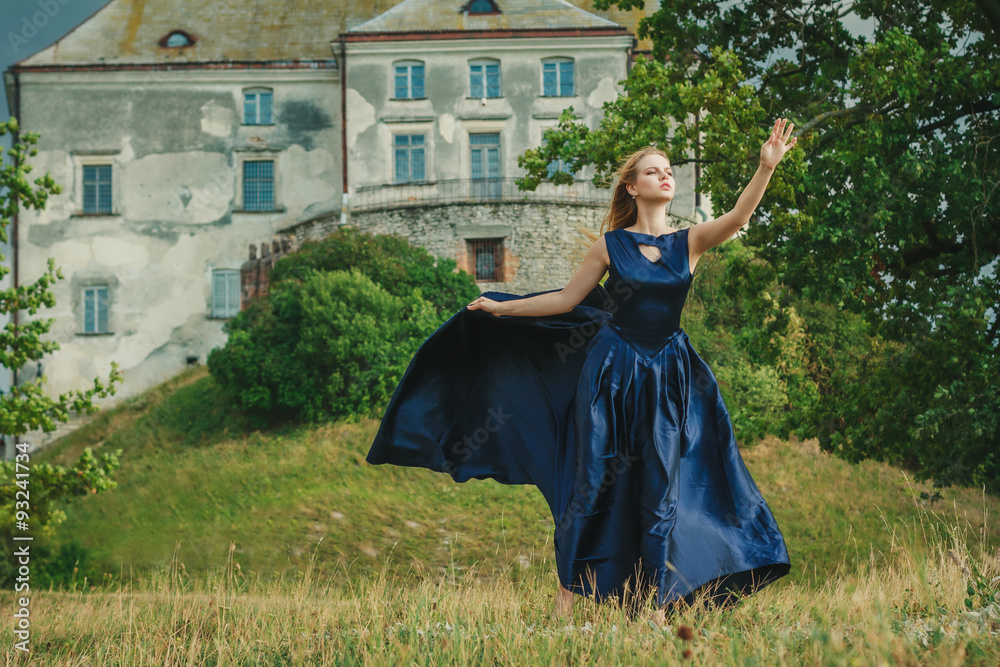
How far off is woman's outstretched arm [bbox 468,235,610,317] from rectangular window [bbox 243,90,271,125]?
26323 millimetres

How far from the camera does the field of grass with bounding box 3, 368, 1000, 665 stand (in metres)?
3.59

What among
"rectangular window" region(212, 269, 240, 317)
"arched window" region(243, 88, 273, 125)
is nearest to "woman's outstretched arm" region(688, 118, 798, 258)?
"rectangular window" region(212, 269, 240, 317)

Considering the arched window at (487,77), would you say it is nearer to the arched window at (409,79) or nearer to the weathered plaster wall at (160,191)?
the arched window at (409,79)

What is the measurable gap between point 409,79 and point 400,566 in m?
19.3

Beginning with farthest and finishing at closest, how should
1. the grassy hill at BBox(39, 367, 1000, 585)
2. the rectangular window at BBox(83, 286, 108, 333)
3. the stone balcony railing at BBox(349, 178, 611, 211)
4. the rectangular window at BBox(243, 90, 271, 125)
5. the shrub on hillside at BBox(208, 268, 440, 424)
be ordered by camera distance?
the rectangular window at BBox(243, 90, 271, 125) → the rectangular window at BBox(83, 286, 108, 333) → the stone balcony railing at BBox(349, 178, 611, 211) → the shrub on hillside at BBox(208, 268, 440, 424) → the grassy hill at BBox(39, 367, 1000, 585)

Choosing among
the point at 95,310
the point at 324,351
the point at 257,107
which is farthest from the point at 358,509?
the point at 257,107

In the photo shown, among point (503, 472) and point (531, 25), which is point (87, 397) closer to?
point (503, 472)

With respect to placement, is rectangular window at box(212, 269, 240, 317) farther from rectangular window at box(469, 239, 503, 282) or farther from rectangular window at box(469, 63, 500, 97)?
rectangular window at box(469, 63, 500, 97)

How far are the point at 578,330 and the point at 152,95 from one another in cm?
2783

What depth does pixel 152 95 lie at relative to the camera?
94.5ft

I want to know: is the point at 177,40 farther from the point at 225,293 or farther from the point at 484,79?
the point at 484,79

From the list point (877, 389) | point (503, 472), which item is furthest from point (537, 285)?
point (503, 472)

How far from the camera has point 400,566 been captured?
12.5m

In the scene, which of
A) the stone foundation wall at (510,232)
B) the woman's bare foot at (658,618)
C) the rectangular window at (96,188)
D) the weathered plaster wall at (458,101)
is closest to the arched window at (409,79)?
the weathered plaster wall at (458,101)
